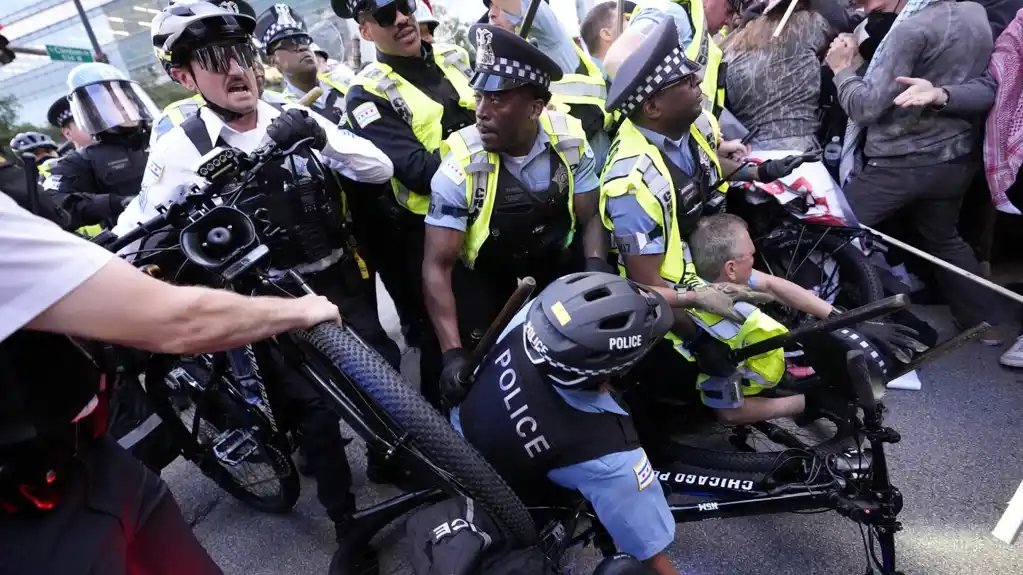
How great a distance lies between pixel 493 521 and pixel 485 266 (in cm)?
120

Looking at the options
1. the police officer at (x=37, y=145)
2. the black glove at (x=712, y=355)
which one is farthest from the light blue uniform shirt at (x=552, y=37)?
the police officer at (x=37, y=145)

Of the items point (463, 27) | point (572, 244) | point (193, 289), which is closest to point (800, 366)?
point (572, 244)

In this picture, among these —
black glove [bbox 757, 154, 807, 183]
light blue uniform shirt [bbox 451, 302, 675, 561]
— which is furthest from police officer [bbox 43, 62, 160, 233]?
black glove [bbox 757, 154, 807, 183]

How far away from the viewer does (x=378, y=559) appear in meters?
2.30

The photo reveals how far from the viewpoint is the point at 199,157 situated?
2053mm

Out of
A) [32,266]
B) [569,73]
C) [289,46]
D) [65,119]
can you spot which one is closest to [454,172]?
[569,73]

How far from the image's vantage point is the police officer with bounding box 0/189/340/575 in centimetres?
85

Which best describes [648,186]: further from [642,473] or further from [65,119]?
[65,119]

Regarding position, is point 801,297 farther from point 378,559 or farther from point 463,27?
point 463,27

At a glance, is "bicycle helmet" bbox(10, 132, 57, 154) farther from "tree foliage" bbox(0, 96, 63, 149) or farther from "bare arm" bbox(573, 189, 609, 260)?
"tree foliage" bbox(0, 96, 63, 149)

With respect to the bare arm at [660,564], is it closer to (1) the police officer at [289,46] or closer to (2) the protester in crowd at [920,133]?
(2) the protester in crowd at [920,133]

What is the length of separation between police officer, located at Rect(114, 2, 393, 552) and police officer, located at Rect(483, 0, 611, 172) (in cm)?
106

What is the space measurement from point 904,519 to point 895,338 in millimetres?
809

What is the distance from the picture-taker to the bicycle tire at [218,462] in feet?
7.51
